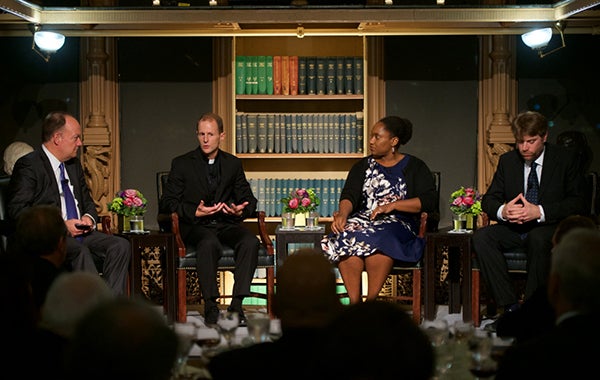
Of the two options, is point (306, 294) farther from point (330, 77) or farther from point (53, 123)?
point (330, 77)

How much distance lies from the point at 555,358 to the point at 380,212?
4458mm

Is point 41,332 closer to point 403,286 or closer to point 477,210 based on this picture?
point 477,210

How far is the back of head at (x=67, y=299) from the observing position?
2.69 m

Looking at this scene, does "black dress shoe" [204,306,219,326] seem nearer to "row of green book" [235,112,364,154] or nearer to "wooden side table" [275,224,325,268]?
"wooden side table" [275,224,325,268]

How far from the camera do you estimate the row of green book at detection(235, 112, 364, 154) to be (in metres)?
8.06

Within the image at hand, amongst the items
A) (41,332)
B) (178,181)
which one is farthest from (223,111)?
(41,332)

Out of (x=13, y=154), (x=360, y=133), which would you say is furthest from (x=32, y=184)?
(x=360, y=133)

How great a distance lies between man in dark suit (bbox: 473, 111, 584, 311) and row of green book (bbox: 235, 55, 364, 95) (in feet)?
5.91

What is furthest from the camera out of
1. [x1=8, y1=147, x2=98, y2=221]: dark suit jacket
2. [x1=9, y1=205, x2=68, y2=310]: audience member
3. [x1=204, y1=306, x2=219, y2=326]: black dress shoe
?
[x1=204, y1=306, x2=219, y2=326]: black dress shoe

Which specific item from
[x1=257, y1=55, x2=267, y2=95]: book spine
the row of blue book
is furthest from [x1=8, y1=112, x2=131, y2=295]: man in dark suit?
[x1=257, y1=55, x2=267, y2=95]: book spine

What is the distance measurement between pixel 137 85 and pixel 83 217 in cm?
200

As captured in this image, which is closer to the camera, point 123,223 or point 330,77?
point 123,223

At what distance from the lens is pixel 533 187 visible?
6.70m

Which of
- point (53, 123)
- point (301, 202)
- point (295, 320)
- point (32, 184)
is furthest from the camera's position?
point (301, 202)
